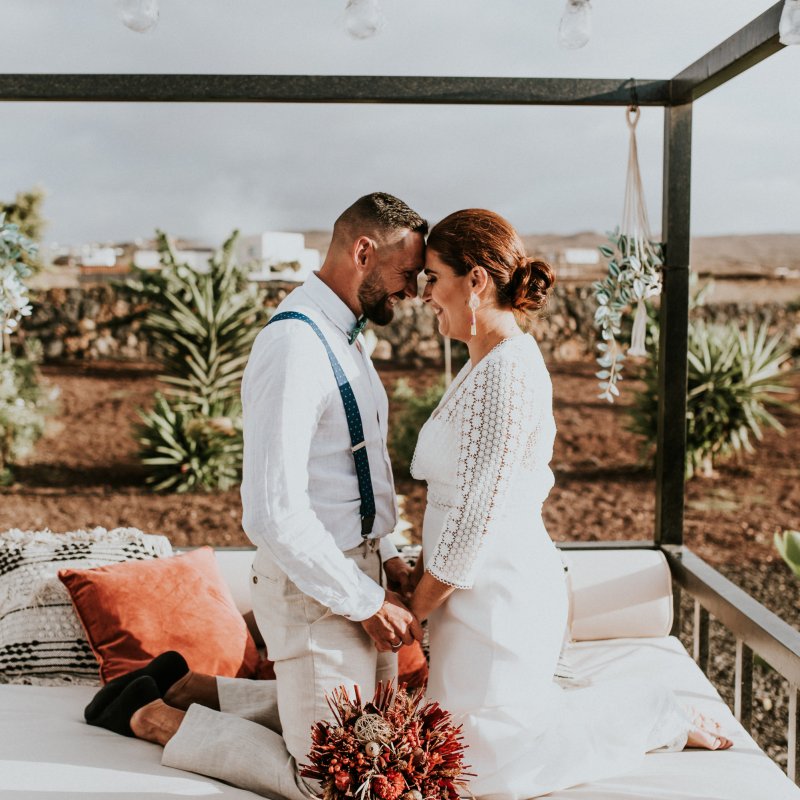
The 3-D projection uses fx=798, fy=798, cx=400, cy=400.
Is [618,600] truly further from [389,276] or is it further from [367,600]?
[389,276]

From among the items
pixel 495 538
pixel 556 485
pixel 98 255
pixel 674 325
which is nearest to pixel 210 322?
pixel 98 255

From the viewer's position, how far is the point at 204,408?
302 inches

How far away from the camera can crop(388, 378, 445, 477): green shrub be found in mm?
7777

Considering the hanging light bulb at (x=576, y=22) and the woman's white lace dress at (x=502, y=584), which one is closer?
the woman's white lace dress at (x=502, y=584)

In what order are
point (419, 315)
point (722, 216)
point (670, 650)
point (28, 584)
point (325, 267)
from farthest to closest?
point (722, 216), point (419, 315), point (670, 650), point (28, 584), point (325, 267)

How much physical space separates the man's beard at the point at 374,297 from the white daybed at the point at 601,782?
1.11 metres

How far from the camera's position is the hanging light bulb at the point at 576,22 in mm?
1921

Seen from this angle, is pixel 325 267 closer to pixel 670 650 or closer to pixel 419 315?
pixel 670 650

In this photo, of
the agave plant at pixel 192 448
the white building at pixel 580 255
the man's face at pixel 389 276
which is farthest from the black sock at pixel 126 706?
the white building at pixel 580 255

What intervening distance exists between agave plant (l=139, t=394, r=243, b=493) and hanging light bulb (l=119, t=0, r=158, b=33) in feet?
18.8

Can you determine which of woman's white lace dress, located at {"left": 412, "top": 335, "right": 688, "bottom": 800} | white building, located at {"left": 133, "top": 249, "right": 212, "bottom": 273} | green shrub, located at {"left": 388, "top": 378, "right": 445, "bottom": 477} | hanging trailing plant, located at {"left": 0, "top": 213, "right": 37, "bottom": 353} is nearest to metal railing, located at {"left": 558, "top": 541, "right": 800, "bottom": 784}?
woman's white lace dress, located at {"left": 412, "top": 335, "right": 688, "bottom": 800}

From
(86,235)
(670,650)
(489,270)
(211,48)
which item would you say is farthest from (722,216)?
(489,270)

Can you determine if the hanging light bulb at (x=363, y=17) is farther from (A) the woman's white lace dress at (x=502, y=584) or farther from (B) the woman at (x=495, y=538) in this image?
(A) the woman's white lace dress at (x=502, y=584)

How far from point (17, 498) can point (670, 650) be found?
22.7 ft
